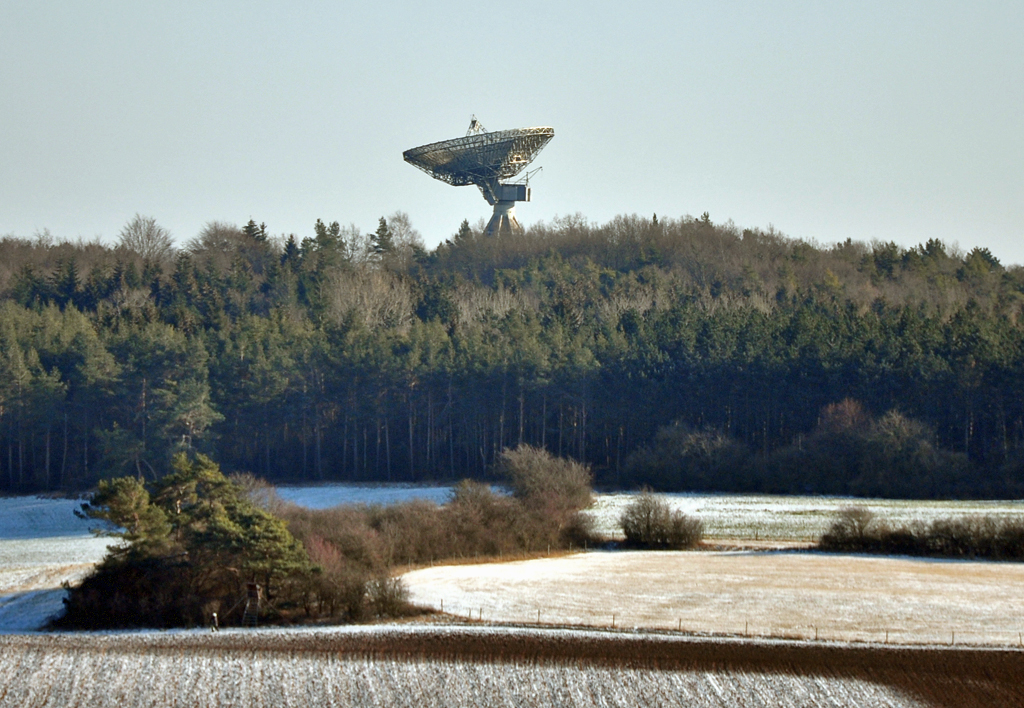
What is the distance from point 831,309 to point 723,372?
19670 mm

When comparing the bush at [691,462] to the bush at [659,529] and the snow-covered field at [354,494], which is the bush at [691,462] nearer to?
the snow-covered field at [354,494]

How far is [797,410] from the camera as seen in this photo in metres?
81.1

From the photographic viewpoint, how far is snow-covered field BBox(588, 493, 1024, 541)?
187 ft

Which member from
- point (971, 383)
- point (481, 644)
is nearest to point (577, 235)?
point (971, 383)

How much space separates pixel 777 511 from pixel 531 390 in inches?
956

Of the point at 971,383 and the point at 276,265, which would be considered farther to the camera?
the point at 276,265

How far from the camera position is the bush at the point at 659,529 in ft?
175

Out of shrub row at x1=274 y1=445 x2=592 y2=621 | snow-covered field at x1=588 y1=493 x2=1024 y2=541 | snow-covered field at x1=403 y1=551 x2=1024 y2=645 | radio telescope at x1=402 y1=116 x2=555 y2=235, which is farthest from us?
radio telescope at x1=402 y1=116 x2=555 y2=235

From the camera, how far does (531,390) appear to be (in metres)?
→ 84.0

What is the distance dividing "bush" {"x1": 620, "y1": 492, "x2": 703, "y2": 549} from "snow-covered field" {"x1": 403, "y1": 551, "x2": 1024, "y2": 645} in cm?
263

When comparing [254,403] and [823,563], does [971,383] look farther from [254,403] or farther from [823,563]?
[254,403]

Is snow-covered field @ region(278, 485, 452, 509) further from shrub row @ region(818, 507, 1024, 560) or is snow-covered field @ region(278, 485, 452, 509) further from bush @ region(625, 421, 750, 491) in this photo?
shrub row @ region(818, 507, 1024, 560)

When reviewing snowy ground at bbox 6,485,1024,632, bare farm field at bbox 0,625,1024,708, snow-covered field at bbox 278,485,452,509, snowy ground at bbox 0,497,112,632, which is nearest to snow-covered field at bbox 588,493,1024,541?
snowy ground at bbox 6,485,1024,632

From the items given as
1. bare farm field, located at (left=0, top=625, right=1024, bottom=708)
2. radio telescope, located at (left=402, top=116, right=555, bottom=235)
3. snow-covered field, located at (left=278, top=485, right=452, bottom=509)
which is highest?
radio telescope, located at (left=402, top=116, right=555, bottom=235)
